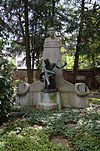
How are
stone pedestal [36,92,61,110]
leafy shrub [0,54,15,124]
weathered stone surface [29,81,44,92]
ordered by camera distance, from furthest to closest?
weathered stone surface [29,81,44,92] → stone pedestal [36,92,61,110] → leafy shrub [0,54,15,124]

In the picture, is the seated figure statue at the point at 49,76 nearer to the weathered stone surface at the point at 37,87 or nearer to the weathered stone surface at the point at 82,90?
the weathered stone surface at the point at 37,87

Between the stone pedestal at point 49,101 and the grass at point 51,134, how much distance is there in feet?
2.71

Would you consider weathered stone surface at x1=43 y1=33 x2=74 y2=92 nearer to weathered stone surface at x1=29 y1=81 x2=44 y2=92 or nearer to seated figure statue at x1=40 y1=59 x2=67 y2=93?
seated figure statue at x1=40 y1=59 x2=67 y2=93

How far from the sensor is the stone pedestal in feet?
15.2

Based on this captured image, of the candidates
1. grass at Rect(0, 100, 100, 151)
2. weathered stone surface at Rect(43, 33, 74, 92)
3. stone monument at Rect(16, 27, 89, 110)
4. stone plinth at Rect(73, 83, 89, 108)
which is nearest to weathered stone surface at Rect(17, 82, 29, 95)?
stone monument at Rect(16, 27, 89, 110)

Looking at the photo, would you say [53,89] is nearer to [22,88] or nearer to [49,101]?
[49,101]

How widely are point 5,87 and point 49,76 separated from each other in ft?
5.27

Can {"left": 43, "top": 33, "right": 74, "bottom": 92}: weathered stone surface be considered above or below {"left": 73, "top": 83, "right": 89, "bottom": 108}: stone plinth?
above

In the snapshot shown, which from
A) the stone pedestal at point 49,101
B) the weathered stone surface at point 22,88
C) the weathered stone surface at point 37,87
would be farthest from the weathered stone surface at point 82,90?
the weathered stone surface at point 22,88

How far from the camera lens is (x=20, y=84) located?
5.19 m

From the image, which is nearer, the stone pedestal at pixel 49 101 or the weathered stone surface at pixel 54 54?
the stone pedestal at pixel 49 101

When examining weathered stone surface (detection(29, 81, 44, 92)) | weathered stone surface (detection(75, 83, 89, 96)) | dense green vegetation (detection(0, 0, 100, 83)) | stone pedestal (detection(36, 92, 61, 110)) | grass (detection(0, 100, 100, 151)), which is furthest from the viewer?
dense green vegetation (detection(0, 0, 100, 83))

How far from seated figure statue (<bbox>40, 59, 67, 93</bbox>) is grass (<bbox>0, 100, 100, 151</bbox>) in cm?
117

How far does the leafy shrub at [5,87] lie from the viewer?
135 inches
